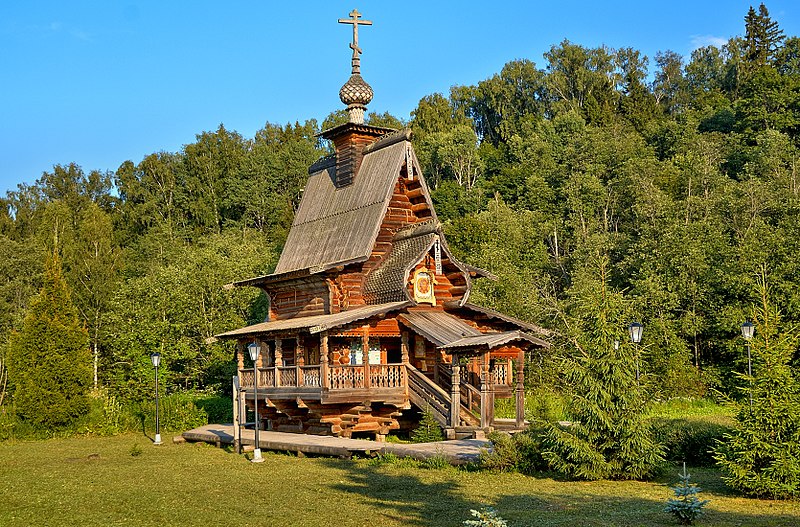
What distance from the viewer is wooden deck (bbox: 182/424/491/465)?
1789 cm

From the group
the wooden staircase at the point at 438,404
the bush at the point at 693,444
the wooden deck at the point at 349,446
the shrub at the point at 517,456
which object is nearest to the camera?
the shrub at the point at 517,456

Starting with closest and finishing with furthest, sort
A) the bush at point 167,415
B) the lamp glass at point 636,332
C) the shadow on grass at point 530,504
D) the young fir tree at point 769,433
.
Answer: the shadow on grass at point 530,504 < the young fir tree at point 769,433 < the lamp glass at point 636,332 < the bush at point 167,415

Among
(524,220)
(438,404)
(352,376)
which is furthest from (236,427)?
(524,220)

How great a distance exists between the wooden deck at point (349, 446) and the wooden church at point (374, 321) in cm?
108

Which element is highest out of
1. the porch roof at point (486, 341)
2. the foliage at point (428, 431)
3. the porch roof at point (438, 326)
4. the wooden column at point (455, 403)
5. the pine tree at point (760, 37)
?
the pine tree at point (760, 37)

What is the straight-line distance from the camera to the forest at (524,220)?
121 feet

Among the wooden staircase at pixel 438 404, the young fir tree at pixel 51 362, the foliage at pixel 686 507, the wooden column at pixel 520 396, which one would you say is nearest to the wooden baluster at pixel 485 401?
the wooden staircase at pixel 438 404

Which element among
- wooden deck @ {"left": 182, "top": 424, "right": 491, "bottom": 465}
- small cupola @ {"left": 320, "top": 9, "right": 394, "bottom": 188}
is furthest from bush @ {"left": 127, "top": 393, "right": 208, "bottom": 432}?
small cupola @ {"left": 320, "top": 9, "right": 394, "bottom": 188}

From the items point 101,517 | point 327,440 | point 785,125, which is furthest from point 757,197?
point 101,517

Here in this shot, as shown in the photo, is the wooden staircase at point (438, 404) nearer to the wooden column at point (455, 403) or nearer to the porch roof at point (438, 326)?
the wooden column at point (455, 403)

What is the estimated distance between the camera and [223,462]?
20688 millimetres

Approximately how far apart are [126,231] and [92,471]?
4828 cm

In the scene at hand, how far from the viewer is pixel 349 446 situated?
65.5ft

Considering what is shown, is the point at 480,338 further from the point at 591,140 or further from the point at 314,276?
the point at 591,140
